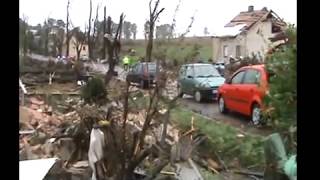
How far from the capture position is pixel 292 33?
1.64 m

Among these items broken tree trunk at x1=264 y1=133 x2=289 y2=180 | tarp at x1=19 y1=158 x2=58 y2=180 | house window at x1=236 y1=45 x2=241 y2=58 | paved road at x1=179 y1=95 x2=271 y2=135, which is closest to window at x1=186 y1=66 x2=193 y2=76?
paved road at x1=179 y1=95 x2=271 y2=135

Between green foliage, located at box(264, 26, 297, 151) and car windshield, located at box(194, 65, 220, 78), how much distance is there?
29 centimetres

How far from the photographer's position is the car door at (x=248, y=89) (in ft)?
6.32

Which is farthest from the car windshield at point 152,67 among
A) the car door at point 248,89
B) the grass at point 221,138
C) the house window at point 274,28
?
the house window at point 274,28

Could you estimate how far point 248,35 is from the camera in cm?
198

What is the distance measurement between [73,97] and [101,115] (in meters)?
0.16

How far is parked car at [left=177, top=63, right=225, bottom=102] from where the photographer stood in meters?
2.00

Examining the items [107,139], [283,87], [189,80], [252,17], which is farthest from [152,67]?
[283,87]

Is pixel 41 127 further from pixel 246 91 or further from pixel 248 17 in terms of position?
pixel 248 17

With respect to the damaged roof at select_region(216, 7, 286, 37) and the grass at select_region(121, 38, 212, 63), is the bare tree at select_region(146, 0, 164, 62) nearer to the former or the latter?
the grass at select_region(121, 38, 212, 63)

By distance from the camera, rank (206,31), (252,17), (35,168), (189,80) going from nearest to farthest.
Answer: (35,168)
(252,17)
(206,31)
(189,80)

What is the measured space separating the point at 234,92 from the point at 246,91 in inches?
2.6

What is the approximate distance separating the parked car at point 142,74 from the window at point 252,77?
0.44 metres

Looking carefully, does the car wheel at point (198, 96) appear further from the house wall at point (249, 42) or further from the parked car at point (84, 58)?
the parked car at point (84, 58)
